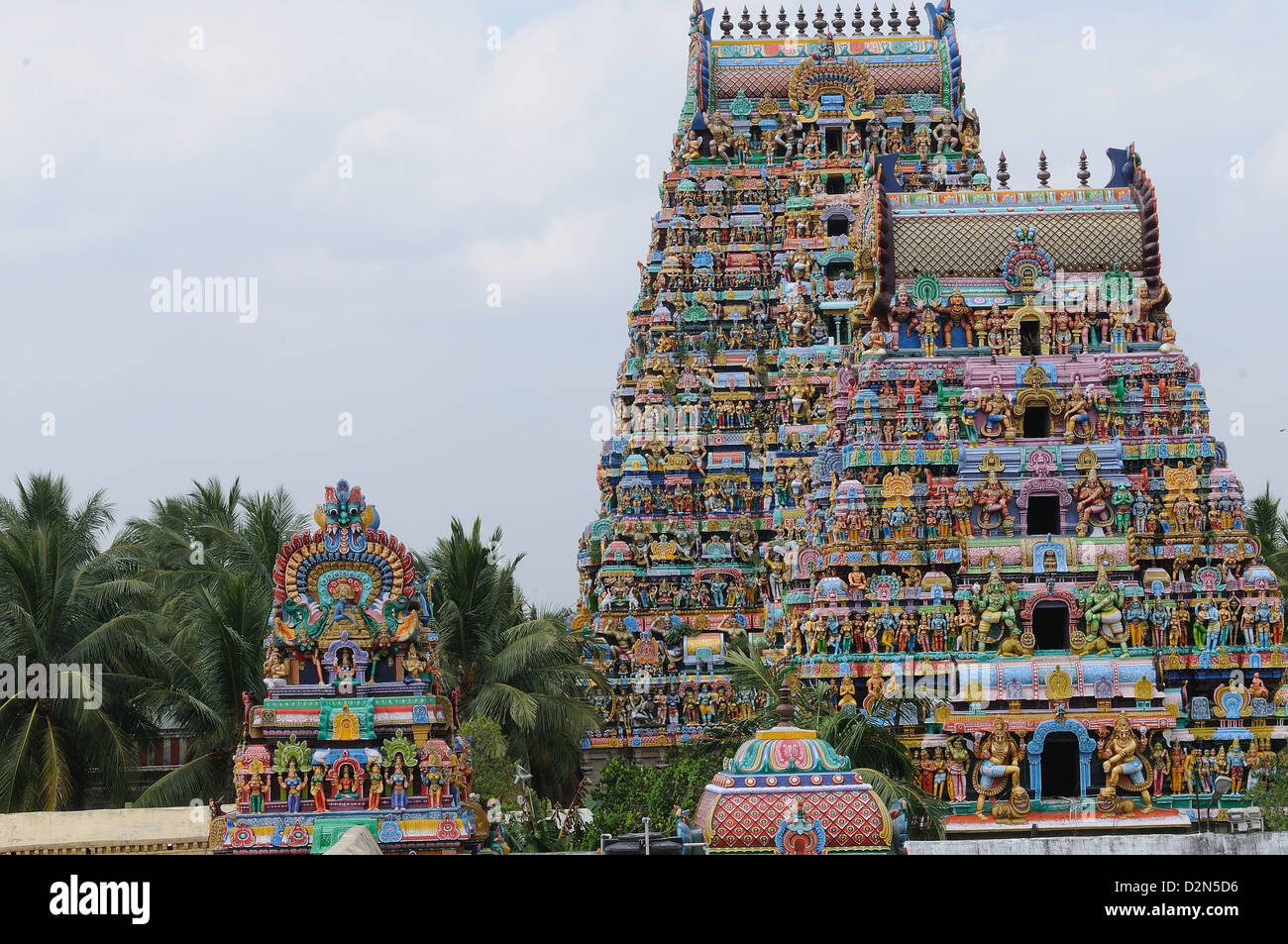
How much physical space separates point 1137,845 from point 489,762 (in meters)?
15.8

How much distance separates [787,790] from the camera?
19.4 m

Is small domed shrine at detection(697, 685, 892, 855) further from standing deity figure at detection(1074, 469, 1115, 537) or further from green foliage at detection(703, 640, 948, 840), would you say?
standing deity figure at detection(1074, 469, 1115, 537)

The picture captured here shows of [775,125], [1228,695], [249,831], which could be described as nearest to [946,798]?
[1228,695]

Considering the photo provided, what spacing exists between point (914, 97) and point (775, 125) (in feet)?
15.9

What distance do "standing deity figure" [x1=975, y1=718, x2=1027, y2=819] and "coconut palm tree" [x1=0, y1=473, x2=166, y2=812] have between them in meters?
17.0

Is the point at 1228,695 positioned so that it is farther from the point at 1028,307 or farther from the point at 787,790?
the point at 787,790

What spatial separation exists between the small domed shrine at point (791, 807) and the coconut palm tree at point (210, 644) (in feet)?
57.0

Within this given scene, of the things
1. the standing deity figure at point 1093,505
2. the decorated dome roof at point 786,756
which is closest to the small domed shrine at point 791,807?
the decorated dome roof at point 786,756

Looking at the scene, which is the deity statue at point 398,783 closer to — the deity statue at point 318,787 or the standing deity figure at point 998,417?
the deity statue at point 318,787

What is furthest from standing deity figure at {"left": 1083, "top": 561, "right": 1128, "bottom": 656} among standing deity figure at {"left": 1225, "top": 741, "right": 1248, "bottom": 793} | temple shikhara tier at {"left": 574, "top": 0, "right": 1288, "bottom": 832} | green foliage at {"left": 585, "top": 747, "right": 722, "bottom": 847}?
green foliage at {"left": 585, "top": 747, "right": 722, "bottom": 847}

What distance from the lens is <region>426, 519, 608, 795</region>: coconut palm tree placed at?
4016 centimetres

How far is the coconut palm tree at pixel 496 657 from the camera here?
40156 mm

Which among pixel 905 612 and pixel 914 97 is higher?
pixel 914 97
